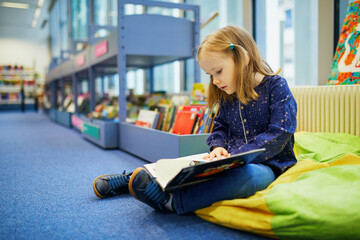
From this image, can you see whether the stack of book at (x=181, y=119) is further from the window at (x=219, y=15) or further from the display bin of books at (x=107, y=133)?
the window at (x=219, y=15)

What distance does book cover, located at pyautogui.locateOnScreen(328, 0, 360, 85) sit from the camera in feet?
5.46

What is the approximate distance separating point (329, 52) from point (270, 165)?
120cm

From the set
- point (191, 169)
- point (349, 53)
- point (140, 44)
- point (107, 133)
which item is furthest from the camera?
point (107, 133)

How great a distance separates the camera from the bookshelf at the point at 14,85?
9.98 m

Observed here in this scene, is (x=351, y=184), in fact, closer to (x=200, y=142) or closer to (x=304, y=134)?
(x=304, y=134)

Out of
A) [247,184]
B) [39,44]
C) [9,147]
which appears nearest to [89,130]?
[9,147]

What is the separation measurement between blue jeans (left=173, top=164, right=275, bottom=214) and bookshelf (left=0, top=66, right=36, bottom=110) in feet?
33.1

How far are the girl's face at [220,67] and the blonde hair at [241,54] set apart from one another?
1 centimetres

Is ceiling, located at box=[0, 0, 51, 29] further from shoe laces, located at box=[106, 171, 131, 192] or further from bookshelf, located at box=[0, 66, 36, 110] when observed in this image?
shoe laces, located at box=[106, 171, 131, 192]

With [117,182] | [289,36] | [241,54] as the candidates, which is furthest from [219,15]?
[117,182]

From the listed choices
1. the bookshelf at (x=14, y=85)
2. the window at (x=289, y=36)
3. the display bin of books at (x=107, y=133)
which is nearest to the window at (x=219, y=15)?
the window at (x=289, y=36)

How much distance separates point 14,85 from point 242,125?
10.7m

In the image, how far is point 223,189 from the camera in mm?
1025

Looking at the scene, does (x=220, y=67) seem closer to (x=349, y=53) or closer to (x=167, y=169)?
(x=167, y=169)
